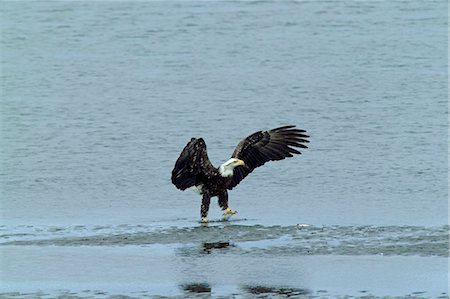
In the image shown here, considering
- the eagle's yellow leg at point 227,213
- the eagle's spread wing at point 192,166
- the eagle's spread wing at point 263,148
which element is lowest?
the eagle's yellow leg at point 227,213

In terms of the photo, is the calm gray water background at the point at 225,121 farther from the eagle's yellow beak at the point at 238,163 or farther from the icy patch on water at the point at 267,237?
Answer: the eagle's yellow beak at the point at 238,163

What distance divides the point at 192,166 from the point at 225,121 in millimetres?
3623

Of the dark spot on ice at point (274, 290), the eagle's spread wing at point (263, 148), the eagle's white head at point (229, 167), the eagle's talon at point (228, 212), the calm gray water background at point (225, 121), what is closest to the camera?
the dark spot on ice at point (274, 290)

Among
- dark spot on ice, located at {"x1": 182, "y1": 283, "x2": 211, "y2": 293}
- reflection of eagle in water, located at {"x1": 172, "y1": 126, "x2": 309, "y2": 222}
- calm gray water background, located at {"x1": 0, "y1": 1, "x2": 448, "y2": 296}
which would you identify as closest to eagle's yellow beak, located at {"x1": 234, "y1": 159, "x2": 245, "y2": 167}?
reflection of eagle in water, located at {"x1": 172, "y1": 126, "x2": 309, "y2": 222}

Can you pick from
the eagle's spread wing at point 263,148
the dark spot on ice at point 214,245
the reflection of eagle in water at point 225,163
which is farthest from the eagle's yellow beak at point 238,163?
the dark spot on ice at point 214,245

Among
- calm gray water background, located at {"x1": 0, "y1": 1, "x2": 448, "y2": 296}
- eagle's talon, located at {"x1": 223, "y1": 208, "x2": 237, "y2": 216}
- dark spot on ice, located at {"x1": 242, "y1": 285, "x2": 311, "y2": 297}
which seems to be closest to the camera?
dark spot on ice, located at {"x1": 242, "y1": 285, "x2": 311, "y2": 297}

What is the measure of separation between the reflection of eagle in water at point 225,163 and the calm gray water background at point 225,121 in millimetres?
232

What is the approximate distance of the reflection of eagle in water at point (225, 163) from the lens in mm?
10484

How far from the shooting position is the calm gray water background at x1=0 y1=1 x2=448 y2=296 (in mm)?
9508

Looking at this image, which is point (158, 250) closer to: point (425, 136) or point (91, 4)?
point (425, 136)

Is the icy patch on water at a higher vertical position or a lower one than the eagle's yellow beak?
lower

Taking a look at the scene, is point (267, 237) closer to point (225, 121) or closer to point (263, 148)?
point (263, 148)

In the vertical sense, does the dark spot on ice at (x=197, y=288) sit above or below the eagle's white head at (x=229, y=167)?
below

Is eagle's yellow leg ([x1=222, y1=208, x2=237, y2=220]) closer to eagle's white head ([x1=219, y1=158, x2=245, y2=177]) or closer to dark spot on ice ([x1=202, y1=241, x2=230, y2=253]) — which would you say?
eagle's white head ([x1=219, y1=158, x2=245, y2=177])
